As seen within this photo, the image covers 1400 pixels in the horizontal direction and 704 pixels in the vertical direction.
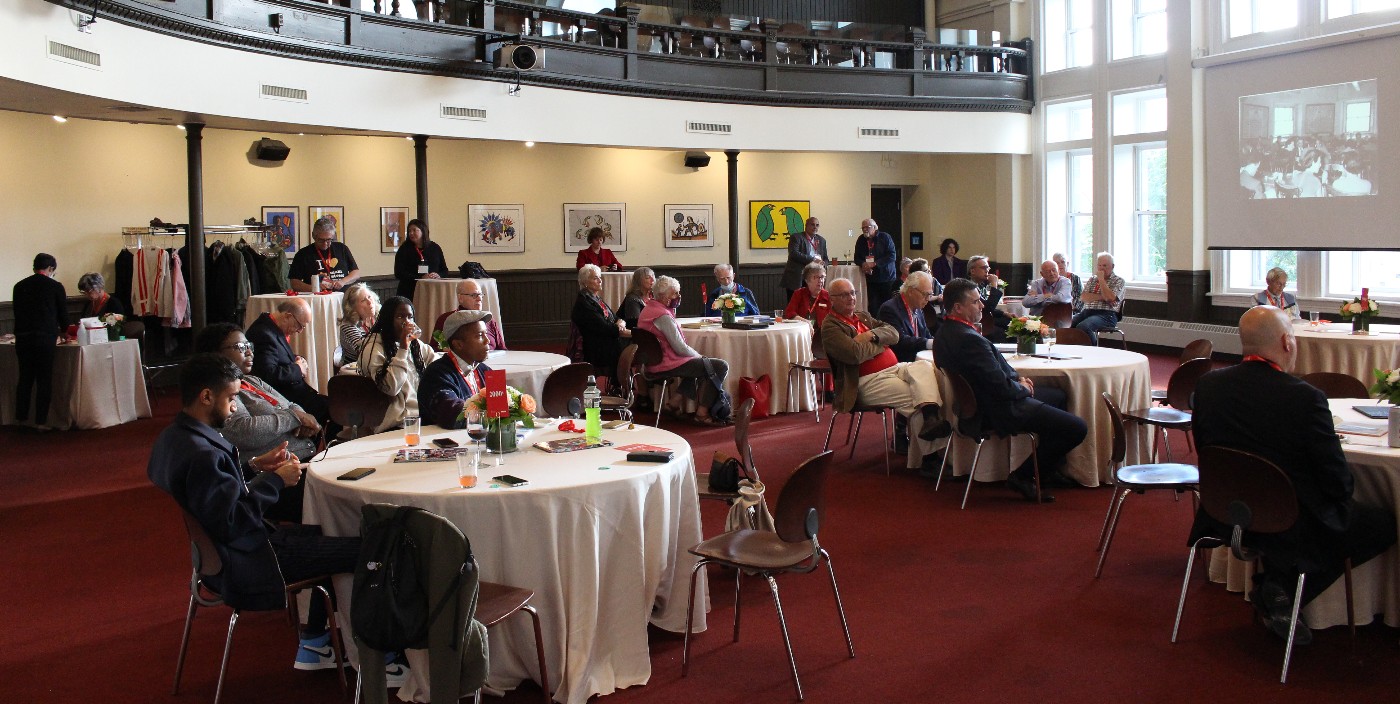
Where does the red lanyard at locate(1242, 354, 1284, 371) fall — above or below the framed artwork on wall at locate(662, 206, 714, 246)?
below

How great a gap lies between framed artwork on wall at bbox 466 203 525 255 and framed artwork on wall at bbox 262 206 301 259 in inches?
108

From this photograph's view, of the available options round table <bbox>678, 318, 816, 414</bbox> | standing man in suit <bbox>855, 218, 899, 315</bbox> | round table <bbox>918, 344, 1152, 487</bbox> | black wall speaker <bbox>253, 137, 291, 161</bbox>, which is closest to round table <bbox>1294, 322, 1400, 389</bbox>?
round table <bbox>918, 344, 1152, 487</bbox>

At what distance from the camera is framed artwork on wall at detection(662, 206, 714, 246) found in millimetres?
17906

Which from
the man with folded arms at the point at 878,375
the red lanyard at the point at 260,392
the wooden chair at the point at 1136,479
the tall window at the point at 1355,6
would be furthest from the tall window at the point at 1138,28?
the red lanyard at the point at 260,392

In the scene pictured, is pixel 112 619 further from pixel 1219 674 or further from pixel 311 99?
pixel 311 99

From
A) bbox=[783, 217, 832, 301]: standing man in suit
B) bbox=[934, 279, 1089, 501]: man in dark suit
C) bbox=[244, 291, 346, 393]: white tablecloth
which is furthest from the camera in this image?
bbox=[783, 217, 832, 301]: standing man in suit

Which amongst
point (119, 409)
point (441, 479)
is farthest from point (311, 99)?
point (441, 479)

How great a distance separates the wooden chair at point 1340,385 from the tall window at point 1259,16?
8530 millimetres

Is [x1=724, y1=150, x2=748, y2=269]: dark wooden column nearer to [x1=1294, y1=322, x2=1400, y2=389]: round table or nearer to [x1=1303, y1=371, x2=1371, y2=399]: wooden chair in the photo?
[x1=1294, y1=322, x2=1400, y2=389]: round table

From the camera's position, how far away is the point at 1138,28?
15.2 meters

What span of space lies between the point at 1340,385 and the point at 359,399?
5.39m

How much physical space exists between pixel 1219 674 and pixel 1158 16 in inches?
508

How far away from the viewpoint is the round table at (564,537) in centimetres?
402

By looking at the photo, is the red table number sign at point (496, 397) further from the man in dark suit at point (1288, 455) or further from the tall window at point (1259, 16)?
the tall window at point (1259, 16)
